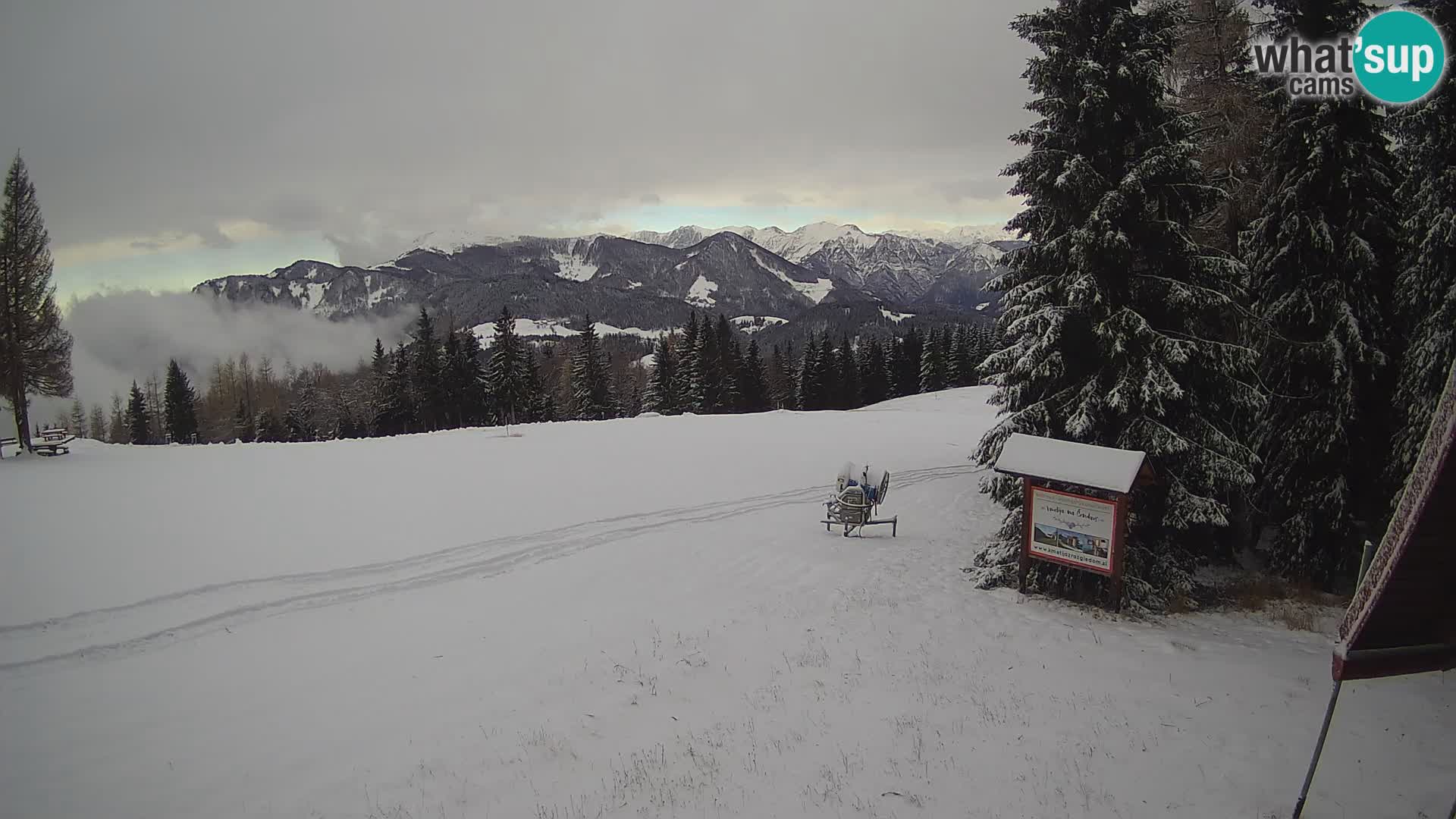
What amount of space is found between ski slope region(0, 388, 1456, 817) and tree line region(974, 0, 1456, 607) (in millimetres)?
3258

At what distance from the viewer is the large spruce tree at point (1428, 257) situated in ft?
33.4

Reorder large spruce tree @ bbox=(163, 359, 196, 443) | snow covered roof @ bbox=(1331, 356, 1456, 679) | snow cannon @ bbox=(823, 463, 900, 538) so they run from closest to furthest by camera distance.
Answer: snow covered roof @ bbox=(1331, 356, 1456, 679) → snow cannon @ bbox=(823, 463, 900, 538) → large spruce tree @ bbox=(163, 359, 196, 443)

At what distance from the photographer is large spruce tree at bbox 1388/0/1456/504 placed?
400 inches

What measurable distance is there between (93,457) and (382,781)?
88.8ft

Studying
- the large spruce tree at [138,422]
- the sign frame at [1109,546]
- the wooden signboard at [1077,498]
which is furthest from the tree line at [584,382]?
the wooden signboard at [1077,498]

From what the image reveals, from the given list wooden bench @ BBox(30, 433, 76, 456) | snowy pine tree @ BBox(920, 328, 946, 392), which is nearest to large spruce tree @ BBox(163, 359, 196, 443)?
wooden bench @ BBox(30, 433, 76, 456)

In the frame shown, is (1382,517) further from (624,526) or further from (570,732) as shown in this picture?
(624,526)

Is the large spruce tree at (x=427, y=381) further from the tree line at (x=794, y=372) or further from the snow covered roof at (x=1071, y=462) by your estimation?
the snow covered roof at (x=1071, y=462)

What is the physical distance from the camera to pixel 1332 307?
12.3 meters

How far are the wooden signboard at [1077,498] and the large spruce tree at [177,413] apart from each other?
87547mm

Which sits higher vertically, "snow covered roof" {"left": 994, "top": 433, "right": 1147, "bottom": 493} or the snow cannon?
"snow covered roof" {"left": 994, "top": 433, "right": 1147, "bottom": 493}

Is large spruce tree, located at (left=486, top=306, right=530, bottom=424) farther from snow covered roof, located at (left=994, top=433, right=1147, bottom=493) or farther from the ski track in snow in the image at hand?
snow covered roof, located at (left=994, top=433, right=1147, bottom=493)

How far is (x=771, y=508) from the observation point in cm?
2080

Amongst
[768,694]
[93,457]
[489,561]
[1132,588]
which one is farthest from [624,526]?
[93,457]
